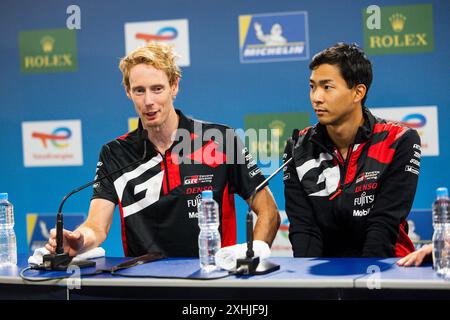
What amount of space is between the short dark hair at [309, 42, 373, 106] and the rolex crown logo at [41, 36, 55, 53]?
7.84 feet

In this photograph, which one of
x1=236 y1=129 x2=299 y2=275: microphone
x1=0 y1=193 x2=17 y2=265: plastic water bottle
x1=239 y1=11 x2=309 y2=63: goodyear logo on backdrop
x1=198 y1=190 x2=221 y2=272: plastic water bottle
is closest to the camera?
x1=236 y1=129 x2=299 y2=275: microphone

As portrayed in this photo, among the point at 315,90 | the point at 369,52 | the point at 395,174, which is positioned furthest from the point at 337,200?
the point at 369,52

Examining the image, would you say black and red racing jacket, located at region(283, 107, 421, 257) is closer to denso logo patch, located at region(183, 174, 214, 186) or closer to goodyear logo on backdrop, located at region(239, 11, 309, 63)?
denso logo patch, located at region(183, 174, 214, 186)

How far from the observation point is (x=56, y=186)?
495 cm

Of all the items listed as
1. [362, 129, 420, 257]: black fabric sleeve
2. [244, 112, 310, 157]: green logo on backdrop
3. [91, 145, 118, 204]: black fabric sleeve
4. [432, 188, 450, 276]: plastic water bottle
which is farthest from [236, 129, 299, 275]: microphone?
[244, 112, 310, 157]: green logo on backdrop

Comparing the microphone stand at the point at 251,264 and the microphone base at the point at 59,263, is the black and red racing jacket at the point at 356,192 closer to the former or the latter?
the microphone stand at the point at 251,264

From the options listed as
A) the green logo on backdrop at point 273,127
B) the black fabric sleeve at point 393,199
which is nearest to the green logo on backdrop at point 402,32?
the green logo on backdrop at point 273,127

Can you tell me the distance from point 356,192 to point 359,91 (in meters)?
0.47

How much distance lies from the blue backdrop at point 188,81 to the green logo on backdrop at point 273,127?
49mm

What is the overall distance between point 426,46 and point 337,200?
5.62ft

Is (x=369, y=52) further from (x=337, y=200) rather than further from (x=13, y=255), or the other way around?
(x=13, y=255)

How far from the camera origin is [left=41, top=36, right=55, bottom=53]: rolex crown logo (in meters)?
4.88

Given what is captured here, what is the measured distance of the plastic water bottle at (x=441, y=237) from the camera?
2.20 meters

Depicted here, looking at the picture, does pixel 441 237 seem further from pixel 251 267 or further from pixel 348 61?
pixel 348 61
